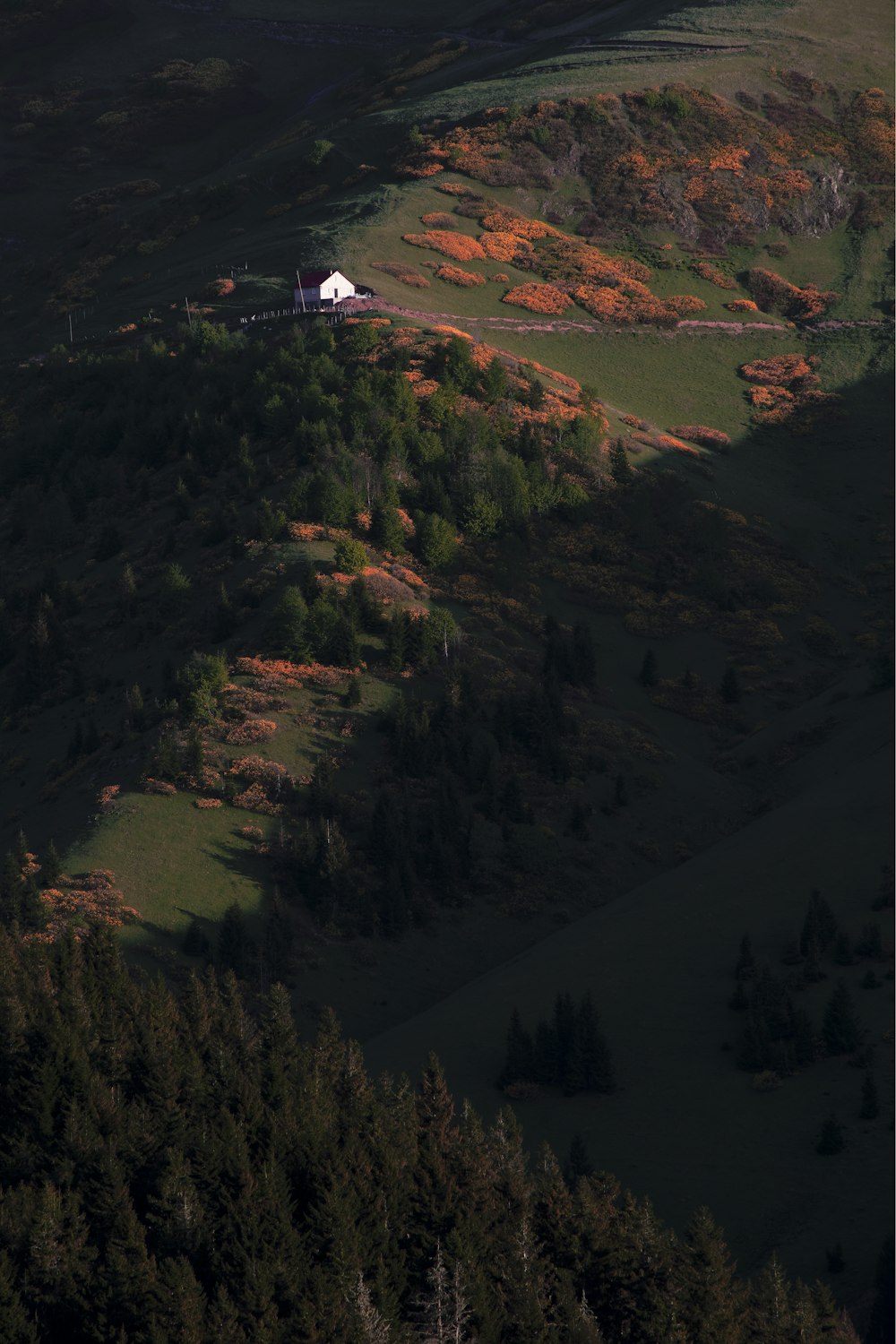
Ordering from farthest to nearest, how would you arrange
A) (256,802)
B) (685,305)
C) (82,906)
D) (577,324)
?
(685,305) < (577,324) < (256,802) < (82,906)

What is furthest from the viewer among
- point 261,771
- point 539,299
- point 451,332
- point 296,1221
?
point 539,299

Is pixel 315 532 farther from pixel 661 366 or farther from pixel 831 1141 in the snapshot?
pixel 831 1141

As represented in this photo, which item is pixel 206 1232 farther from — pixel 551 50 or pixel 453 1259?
pixel 551 50

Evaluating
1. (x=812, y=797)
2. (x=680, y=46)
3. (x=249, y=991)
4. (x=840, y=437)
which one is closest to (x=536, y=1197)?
(x=249, y=991)

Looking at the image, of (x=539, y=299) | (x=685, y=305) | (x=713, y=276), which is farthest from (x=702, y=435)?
(x=713, y=276)

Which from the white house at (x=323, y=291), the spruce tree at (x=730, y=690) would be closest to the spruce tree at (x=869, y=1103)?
the spruce tree at (x=730, y=690)

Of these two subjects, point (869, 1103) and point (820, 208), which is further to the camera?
point (820, 208)

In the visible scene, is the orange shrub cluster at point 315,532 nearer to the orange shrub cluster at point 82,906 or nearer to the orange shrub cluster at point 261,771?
the orange shrub cluster at point 261,771
